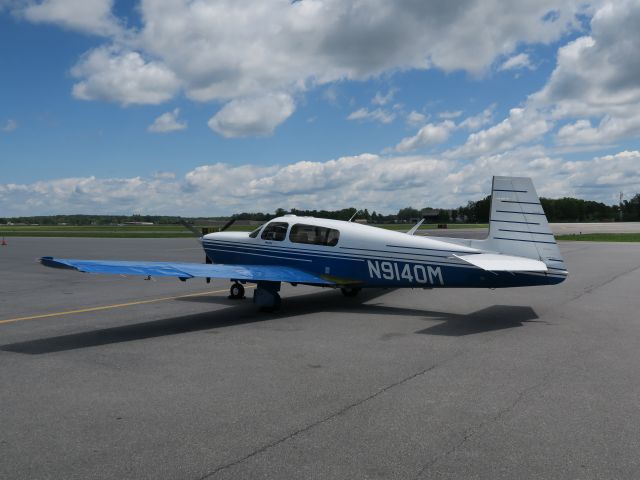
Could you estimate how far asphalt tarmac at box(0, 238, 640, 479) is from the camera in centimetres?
380

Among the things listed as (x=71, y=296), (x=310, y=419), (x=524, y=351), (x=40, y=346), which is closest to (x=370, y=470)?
(x=310, y=419)

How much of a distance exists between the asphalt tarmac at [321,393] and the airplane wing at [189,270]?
80cm

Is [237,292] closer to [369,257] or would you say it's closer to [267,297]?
[267,297]

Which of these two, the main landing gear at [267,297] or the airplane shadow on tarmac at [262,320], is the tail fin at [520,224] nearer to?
the airplane shadow on tarmac at [262,320]

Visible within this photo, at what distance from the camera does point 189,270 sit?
9375 millimetres

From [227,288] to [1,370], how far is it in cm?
871

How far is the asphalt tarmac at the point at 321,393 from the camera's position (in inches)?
150

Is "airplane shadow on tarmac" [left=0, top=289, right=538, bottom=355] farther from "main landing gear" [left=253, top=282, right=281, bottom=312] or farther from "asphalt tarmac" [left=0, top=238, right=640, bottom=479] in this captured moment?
"main landing gear" [left=253, top=282, right=281, bottom=312]

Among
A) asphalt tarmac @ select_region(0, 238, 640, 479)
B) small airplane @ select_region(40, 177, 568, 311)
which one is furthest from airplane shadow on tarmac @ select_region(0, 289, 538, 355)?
small airplane @ select_region(40, 177, 568, 311)

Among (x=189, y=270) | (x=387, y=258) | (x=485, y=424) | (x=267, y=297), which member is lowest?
(x=485, y=424)

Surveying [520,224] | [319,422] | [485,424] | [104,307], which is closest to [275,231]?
[104,307]

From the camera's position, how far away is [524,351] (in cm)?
711

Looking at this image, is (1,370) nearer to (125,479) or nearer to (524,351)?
(125,479)

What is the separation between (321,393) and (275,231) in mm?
6530
